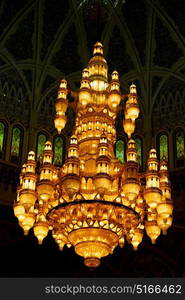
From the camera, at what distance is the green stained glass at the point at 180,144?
17.0 metres

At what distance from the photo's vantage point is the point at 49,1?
17.4 meters

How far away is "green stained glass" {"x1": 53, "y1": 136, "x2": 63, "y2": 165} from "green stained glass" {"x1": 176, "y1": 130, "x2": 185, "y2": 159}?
345 centimetres

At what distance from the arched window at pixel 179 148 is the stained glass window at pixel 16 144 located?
4608 mm

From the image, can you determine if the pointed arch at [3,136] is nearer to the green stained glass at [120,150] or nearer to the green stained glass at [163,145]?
the green stained glass at [120,150]

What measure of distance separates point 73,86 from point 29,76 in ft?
4.55

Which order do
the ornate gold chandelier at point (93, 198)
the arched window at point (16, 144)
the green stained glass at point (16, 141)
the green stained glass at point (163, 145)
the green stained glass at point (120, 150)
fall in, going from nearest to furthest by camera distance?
the ornate gold chandelier at point (93, 198) → the arched window at point (16, 144) → the green stained glass at point (16, 141) → the green stained glass at point (163, 145) → the green stained glass at point (120, 150)

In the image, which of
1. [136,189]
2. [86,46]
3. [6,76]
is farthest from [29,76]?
A: [136,189]

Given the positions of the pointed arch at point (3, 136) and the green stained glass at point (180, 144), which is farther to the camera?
the green stained glass at point (180, 144)

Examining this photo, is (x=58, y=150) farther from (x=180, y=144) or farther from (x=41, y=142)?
(x=180, y=144)

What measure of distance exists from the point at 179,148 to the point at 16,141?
478cm

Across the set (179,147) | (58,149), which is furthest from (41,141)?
(179,147)

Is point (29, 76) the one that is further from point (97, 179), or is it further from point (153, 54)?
point (97, 179)

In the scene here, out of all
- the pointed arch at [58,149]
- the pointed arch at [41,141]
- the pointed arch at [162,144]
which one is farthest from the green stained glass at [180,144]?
the pointed arch at [41,141]

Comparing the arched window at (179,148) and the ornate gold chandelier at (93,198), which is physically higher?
the arched window at (179,148)
